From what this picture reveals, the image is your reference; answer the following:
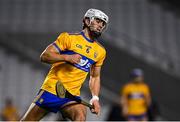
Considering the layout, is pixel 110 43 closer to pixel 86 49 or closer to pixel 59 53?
pixel 86 49

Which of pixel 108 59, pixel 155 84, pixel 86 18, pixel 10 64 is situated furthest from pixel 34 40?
pixel 86 18

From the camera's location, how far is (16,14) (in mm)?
21688

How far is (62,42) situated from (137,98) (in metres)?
6.84

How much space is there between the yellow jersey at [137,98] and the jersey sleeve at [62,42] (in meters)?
6.64

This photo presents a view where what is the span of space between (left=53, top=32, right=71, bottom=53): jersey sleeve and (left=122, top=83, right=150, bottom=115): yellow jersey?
664 cm

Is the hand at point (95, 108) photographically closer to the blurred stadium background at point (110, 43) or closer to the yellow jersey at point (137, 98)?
the yellow jersey at point (137, 98)

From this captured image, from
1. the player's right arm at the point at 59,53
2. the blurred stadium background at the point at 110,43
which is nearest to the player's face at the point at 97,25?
the player's right arm at the point at 59,53

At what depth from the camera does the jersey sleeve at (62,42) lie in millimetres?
7012

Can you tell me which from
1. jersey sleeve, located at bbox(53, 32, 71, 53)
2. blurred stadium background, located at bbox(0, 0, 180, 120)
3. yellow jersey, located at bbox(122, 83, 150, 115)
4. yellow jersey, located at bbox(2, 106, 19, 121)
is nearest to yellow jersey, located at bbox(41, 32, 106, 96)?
jersey sleeve, located at bbox(53, 32, 71, 53)

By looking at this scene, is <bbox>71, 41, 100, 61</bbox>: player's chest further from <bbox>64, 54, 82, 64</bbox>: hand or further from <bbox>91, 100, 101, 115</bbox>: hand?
<bbox>91, 100, 101, 115</bbox>: hand

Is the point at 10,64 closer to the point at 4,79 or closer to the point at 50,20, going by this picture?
the point at 4,79

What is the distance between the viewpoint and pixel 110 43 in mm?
20109

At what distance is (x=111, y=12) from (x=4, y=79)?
15.9 ft

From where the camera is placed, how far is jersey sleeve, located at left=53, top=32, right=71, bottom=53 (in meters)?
7.01
